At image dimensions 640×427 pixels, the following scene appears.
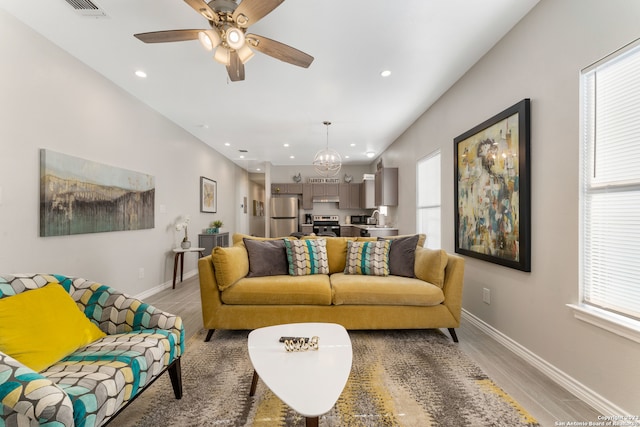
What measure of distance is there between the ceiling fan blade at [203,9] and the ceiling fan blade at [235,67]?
0.88 ft

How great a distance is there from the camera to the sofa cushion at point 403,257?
111 inches

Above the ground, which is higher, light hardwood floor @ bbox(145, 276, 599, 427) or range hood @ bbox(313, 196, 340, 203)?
range hood @ bbox(313, 196, 340, 203)

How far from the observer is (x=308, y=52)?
2.58 metres

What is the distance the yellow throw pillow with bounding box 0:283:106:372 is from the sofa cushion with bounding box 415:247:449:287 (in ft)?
8.25

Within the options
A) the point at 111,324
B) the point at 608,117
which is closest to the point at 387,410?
the point at 111,324

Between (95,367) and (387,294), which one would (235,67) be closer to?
(95,367)

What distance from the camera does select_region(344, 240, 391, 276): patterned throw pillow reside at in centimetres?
285

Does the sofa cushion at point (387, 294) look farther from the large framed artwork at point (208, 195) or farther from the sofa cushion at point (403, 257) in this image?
the large framed artwork at point (208, 195)

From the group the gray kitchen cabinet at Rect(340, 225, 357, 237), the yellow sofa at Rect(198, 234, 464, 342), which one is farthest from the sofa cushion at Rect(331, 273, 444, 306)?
the gray kitchen cabinet at Rect(340, 225, 357, 237)

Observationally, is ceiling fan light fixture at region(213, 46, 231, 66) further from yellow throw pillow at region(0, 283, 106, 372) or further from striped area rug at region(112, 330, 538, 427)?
striped area rug at region(112, 330, 538, 427)

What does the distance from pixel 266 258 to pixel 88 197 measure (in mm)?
1967

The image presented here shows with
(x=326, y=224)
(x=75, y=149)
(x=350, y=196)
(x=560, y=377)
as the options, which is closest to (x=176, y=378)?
(x=560, y=377)

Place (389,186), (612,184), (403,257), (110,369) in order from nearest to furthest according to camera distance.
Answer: (110,369)
(612,184)
(403,257)
(389,186)

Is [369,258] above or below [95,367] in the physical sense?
above
